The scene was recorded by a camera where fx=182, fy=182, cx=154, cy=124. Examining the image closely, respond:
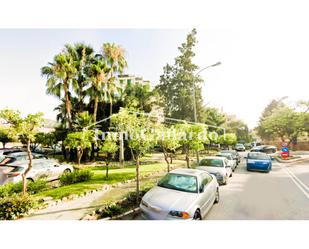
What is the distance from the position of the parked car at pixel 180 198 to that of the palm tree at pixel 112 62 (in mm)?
12866

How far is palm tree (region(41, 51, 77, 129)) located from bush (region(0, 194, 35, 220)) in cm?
1153

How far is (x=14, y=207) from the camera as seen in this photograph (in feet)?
17.1

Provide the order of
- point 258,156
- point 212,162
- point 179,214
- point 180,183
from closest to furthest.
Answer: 1. point 179,214
2. point 180,183
3. point 212,162
4. point 258,156

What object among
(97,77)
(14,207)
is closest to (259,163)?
(14,207)

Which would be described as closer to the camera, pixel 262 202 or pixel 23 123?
pixel 23 123

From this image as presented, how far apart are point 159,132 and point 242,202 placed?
13.2 feet

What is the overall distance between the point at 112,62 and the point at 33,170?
39.7 feet

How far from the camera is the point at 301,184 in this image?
9695mm

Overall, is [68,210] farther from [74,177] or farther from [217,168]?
[217,168]

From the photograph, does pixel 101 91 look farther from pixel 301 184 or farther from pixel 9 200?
pixel 301 184

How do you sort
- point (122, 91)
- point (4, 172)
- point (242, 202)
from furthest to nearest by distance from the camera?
Answer: point (122, 91), point (4, 172), point (242, 202)

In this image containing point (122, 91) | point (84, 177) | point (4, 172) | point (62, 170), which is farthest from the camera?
point (122, 91)

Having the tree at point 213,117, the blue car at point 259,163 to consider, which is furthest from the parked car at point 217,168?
the tree at point 213,117
